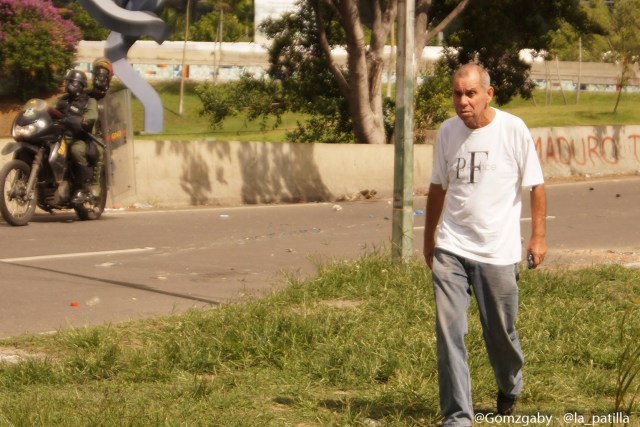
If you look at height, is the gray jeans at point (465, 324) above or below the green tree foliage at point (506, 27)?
below

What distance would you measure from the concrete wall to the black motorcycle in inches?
59.9

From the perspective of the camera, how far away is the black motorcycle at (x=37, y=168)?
1360 cm

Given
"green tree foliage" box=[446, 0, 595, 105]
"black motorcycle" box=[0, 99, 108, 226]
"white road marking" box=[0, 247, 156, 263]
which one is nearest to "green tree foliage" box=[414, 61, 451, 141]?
"green tree foliage" box=[446, 0, 595, 105]

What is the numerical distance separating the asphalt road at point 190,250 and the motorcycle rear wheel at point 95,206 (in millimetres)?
133

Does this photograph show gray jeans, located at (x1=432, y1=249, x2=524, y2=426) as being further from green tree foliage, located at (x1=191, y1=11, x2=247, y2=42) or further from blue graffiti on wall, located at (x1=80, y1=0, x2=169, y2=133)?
green tree foliage, located at (x1=191, y1=11, x2=247, y2=42)

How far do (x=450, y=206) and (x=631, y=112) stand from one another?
173ft

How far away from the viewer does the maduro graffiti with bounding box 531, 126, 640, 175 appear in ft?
78.5

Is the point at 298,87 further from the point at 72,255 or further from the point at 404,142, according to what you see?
the point at 404,142

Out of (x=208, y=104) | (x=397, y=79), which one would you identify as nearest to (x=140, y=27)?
(x=208, y=104)

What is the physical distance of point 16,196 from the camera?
13.6m

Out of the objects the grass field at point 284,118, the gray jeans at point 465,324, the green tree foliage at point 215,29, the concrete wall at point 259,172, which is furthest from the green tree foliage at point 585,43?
the green tree foliage at point 215,29

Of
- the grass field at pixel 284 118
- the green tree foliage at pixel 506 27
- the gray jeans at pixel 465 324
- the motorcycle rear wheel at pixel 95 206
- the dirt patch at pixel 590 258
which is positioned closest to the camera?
the gray jeans at pixel 465 324

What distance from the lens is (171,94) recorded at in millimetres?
64562

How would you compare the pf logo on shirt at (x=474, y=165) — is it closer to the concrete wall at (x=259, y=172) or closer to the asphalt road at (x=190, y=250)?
the asphalt road at (x=190, y=250)
